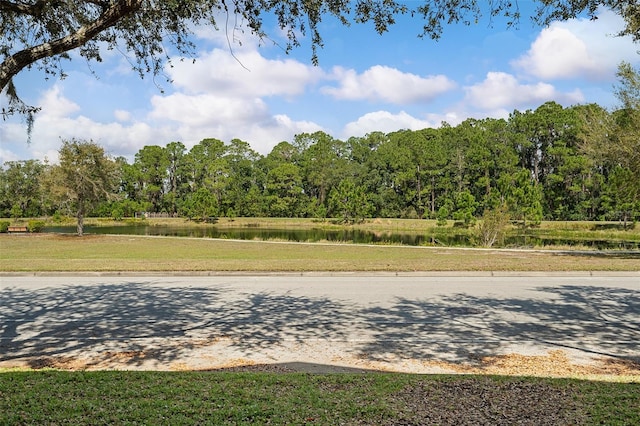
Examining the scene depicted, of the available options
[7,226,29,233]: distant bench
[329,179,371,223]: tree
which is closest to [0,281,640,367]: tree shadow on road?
[7,226,29,233]: distant bench

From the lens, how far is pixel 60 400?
454 cm

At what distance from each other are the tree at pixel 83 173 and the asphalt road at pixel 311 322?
75.3 ft

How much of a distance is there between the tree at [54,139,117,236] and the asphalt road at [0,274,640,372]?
22.9 metres

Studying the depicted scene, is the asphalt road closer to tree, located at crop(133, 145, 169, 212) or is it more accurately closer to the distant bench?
the distant bench

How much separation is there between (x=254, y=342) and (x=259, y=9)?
5.08 m

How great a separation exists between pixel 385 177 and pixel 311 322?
7937 cm

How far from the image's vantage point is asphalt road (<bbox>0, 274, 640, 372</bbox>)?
22.0ft

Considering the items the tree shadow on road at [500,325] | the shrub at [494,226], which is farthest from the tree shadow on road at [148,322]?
the shrub at [494,226]

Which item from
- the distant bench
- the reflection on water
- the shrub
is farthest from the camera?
the distant bench

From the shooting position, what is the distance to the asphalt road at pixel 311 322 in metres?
6.70

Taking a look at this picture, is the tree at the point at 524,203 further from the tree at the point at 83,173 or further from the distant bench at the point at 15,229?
the distant bench at the point at 15,229

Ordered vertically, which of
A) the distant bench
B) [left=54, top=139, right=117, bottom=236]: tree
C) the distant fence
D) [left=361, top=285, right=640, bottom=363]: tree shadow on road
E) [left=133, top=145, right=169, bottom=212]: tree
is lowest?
[left=361, top=285, right=640, bottom=363]: tree shadow on road

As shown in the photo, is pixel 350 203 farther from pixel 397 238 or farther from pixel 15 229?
pixel 15 229

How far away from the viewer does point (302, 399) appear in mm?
4555
